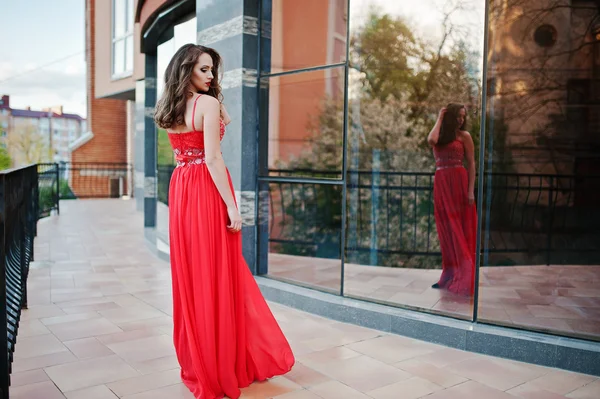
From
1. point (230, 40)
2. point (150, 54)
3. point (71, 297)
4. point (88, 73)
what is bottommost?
point (71, 297)

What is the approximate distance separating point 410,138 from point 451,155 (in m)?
2.75

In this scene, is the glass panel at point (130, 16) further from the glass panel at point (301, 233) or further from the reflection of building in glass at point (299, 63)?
the glass panel at point (301, 233)

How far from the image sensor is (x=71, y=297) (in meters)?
4.89

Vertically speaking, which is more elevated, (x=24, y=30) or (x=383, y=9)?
(x=24, y=30)

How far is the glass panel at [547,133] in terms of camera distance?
6.59 m

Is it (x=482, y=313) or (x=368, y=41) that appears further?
(x=368, y=41)

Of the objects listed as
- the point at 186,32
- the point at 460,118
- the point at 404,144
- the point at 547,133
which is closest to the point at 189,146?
the point at 460,118

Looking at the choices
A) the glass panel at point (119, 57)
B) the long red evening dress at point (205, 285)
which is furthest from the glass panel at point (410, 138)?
the glass panel at point (119, 57)

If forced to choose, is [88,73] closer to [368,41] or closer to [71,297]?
[368,41]

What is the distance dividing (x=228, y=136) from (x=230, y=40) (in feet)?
2.82

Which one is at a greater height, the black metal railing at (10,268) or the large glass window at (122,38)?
the large glass window at (122,38)

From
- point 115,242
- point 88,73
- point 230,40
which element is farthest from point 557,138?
Answer: point 88,73

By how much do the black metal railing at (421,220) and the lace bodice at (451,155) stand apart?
101 centimetres

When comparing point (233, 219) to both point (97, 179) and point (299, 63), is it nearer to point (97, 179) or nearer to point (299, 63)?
point (299, 63)
